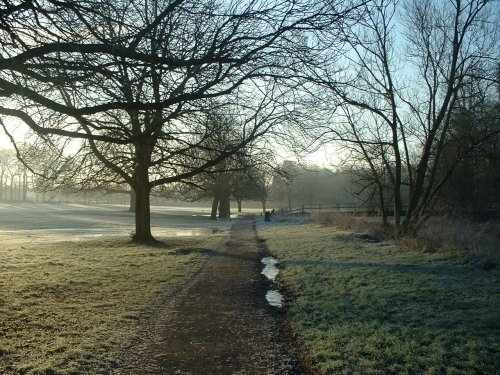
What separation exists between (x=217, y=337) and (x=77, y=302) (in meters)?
3.46

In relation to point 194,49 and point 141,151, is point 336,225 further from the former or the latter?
point 194,49

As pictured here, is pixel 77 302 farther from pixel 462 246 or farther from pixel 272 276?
pixel 462 246

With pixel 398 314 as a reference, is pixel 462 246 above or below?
above

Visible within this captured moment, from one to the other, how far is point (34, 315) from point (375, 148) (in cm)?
1758

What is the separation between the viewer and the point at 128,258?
14.4 metres

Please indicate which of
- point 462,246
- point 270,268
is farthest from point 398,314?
point 462,246

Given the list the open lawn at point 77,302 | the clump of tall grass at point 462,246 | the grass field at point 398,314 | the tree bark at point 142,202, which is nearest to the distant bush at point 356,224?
the clump of tall grass at point 462,246

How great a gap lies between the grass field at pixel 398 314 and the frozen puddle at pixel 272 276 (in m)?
0.27

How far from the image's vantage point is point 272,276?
11672mm

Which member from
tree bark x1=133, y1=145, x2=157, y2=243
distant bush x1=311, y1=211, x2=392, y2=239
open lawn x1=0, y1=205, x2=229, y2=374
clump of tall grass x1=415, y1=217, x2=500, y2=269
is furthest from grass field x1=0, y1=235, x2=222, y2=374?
distant bush x1=311, y1=211, x2=392, y2=239

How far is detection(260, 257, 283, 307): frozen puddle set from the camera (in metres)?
8.60

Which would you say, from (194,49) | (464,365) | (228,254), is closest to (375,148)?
(228,254)

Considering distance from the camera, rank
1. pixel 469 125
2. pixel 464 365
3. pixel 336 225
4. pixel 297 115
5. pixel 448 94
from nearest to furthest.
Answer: pixel 464 365
pixel 297 115
pixel 448 94
pixel 469 125
pixel 336 225

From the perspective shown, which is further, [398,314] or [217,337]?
[398,314]
